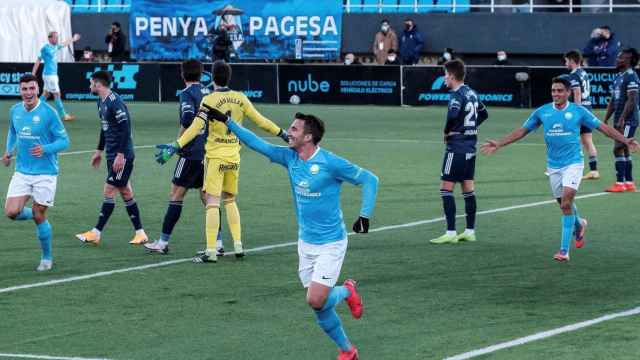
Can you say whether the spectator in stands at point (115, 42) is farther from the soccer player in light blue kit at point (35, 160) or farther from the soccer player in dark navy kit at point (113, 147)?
the soccer player in light blue kit at point (35, 160)

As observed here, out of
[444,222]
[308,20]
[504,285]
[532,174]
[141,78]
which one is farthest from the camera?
[308,20]

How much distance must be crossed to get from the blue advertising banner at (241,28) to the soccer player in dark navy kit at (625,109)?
83.7ft

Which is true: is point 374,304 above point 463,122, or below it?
below

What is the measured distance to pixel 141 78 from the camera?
43.3 m

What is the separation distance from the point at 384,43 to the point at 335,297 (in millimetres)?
35537

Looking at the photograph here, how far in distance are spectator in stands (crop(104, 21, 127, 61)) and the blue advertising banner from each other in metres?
1.26

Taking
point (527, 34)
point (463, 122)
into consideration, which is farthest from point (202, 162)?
point (527, 34)

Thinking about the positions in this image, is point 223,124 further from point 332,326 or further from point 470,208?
point 332,326

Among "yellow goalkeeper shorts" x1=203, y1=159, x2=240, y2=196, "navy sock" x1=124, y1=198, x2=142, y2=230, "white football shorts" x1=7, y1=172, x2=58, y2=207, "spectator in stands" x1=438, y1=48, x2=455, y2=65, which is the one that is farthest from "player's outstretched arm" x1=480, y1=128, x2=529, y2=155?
"spectator in stands" x1=438, y1=48, x2=455, y2=65

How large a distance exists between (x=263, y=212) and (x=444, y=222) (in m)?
2.67

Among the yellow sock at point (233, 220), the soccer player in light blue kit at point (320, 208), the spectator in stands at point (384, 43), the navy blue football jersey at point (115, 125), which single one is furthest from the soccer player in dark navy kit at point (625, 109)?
the spectator in stands at point (384, 43)

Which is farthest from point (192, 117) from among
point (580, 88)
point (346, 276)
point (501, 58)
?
point (501, 58)

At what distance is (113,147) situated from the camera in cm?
1611

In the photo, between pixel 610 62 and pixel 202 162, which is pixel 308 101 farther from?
pixel 202 162
